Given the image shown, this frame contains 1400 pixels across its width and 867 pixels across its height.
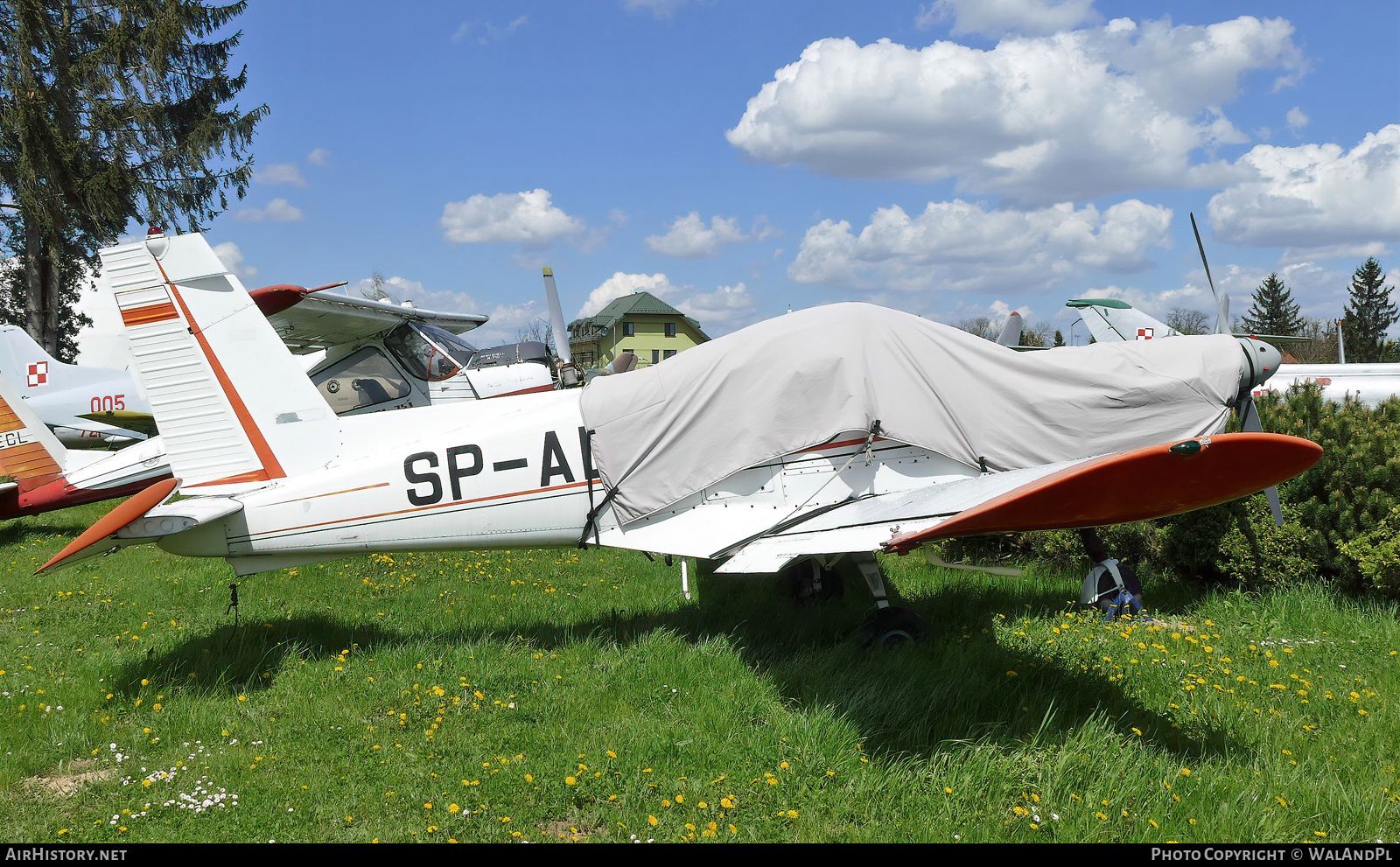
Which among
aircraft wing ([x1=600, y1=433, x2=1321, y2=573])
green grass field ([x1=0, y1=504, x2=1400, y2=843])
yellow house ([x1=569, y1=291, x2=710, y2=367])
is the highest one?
yellow house ([x1=569, y1=291, x2=710, y2=367])

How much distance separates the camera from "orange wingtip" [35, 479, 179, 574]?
4336mm

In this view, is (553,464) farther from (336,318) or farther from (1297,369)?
(1297,369)

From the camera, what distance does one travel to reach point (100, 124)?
20766mm

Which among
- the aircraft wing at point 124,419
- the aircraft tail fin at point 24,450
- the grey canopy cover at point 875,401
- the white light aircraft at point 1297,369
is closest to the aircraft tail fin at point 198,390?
the grey canopy cover at point 875,401

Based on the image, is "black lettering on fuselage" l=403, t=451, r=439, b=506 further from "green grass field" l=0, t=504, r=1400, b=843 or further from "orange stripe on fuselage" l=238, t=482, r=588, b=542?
"green grass field" l=0, t=504, r=1400, b=843

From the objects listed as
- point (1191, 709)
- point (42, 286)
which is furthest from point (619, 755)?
point (42, 286)

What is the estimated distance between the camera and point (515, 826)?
3354 millimetres

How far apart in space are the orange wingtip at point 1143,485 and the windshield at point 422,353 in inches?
363

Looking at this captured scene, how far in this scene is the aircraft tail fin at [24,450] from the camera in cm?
1006

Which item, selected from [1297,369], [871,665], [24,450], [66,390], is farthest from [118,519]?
[66,390]

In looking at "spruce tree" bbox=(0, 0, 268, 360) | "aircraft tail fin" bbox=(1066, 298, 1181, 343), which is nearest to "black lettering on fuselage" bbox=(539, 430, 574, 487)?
"aircraft tail fin" bbox=(1066, 298, 1181, 343)

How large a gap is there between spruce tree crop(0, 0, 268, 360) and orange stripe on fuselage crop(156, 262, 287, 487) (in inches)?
748

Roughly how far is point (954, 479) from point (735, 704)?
1.89 meters

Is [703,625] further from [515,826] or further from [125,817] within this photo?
[125,817]
